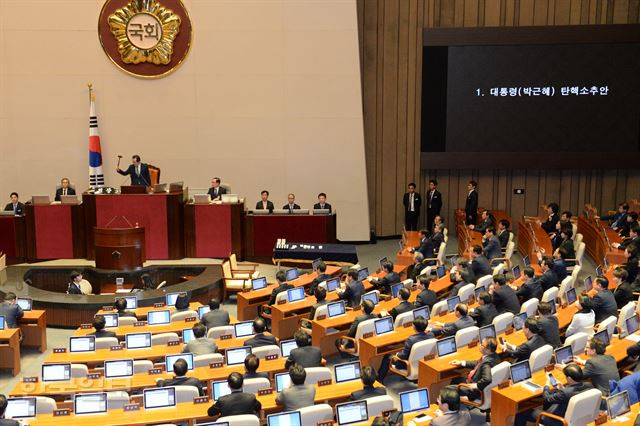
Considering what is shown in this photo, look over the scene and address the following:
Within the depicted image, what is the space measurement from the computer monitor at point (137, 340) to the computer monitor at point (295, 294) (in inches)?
108

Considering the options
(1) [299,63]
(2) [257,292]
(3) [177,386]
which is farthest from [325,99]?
(3) [177,386]

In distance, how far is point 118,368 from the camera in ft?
28.5

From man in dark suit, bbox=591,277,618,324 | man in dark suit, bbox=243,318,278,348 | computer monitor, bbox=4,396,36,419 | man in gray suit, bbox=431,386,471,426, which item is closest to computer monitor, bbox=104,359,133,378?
computer monitor, bbox=4,396,36,419

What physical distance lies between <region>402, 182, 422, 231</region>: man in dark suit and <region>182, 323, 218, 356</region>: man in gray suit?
9.98m

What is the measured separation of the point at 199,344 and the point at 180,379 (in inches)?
46.6

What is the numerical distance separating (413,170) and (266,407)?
1246cm

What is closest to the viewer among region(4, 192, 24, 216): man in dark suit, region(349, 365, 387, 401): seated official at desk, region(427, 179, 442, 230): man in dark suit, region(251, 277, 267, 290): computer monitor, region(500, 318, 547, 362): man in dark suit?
region(349, 365, 387, 401): seated official at desk

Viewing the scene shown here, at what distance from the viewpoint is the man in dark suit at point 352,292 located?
471 inches

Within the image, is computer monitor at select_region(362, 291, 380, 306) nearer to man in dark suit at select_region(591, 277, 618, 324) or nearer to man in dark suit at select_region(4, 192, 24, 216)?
man in dark suit at select_region(591, 277, 618, 324)

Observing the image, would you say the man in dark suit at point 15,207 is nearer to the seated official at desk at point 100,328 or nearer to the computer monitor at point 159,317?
the computer monitor at point 159,317

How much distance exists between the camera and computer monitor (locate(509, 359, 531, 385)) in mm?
8266

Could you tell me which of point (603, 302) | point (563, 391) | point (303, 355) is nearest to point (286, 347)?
point (303, 355)

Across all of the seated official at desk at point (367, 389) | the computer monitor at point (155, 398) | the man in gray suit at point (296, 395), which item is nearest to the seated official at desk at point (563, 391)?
the seated official at desk at point (367, 389)

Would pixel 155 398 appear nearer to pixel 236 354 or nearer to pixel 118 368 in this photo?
pixel 118 368
